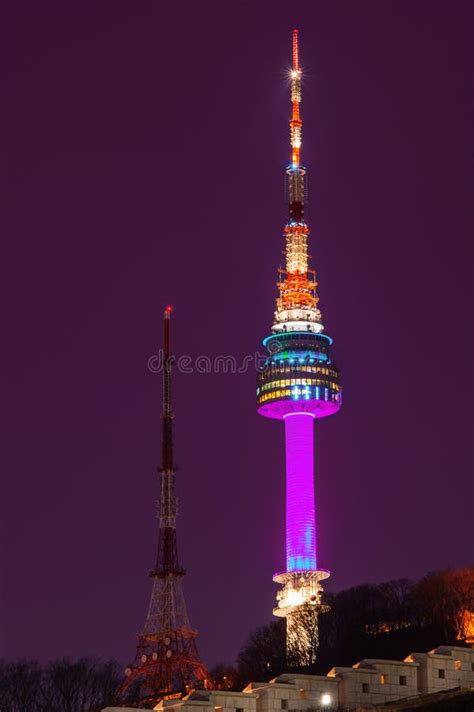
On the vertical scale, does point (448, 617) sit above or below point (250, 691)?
above

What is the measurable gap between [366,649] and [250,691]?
66640mm

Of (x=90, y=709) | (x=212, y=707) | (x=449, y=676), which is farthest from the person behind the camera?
(x=90, y=709)

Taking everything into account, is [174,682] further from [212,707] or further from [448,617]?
[212,707]

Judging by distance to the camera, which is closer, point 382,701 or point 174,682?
point 382,701

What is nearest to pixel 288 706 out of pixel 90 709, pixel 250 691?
pixel 250 691

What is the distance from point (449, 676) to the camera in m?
140

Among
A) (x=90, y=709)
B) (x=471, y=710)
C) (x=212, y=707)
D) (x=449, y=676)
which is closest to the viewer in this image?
(x=471, y=710)

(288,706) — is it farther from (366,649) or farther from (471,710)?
(366,649)

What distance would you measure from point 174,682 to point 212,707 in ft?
228

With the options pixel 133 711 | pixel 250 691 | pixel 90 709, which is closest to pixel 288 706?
pixel 250 691

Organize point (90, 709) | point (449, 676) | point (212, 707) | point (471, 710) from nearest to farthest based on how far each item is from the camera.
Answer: point (471, 710), point (212, 707), point (449, 676), point (90, 709)

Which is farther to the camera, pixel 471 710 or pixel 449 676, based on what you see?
pixel 449 676

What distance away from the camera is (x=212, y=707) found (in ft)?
430

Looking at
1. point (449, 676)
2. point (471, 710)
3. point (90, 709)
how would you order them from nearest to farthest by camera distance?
point (471, 710) → point (449, 676) → point (90, 709)
